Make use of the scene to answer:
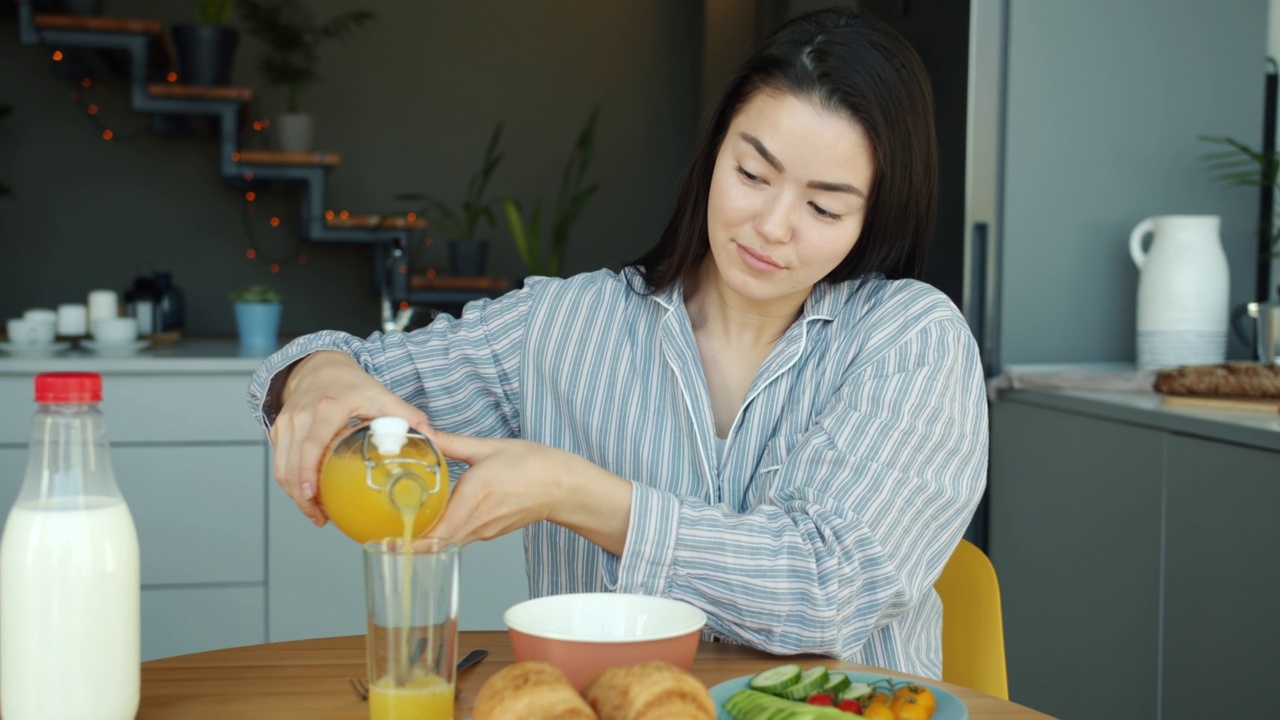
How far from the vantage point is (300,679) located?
893 millimetres

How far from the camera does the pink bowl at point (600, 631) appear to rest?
0.72 m

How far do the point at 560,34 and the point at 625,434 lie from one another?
299cm

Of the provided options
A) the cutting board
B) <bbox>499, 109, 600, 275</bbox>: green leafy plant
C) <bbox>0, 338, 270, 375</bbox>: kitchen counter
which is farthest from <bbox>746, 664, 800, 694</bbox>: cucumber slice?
<bbox>499, 109, 600, 275</bbox>: green leafy plant

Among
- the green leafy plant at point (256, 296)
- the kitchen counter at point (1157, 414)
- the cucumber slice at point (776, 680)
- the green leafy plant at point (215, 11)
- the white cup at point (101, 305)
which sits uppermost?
the green leafy plant at point (215, 11)

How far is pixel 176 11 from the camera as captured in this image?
3695mm

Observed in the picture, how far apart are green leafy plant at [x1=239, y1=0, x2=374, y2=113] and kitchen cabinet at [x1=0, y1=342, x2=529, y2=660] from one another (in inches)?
47.4

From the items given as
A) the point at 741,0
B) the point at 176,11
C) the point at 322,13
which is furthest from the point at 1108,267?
the point at 176,11

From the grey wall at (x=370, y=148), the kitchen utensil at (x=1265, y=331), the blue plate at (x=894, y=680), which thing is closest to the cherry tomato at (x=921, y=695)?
the blue plate at (x=894, y=680)

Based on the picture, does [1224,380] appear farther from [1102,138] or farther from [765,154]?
[765,154]

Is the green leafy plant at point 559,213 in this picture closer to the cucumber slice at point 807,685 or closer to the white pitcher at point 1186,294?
the white pitcher at point 1186,294

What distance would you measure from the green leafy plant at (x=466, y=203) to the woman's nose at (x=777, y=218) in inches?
106

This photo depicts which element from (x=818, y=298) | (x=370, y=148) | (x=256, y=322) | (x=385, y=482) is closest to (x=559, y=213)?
(x=370, y=148)

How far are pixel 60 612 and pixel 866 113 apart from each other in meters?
0.79

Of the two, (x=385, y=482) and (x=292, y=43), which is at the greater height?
(x=292, y=43)
